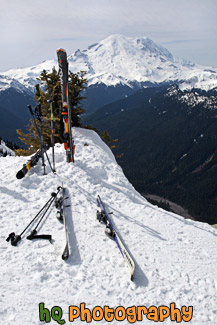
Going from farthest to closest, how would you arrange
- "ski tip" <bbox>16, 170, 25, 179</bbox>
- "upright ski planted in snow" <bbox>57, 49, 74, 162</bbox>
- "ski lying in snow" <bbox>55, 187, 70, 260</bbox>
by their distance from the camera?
"upright ski planted in snow" <bbox>57, 49, 74, 162</bbox> < "ski tip" <bbox>16, 170, 25, 179</bbox> < "ski lying in snow" <bbox>55, 187, 70, 260</bbox>

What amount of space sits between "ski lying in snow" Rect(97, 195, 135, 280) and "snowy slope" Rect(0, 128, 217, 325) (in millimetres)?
200

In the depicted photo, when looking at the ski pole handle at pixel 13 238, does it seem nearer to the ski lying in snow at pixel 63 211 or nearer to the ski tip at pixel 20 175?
the ski lying in snow at pixel 63 211

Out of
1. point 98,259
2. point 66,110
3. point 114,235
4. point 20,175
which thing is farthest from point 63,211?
point 66,110

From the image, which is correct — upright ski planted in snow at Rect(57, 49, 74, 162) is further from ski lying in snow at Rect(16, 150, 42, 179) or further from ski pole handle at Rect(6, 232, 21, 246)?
ski pole handle at Rect(6, 232, 21, 246)

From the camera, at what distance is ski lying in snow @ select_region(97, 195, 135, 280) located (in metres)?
6.94

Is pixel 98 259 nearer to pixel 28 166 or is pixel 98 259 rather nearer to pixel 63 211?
pixel 63 211

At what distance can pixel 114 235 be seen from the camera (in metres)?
8.34

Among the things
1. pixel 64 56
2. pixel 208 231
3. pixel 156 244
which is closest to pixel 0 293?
pixel 156 244

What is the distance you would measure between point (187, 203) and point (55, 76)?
16883 centimetres

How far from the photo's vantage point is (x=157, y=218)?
33.2 ft

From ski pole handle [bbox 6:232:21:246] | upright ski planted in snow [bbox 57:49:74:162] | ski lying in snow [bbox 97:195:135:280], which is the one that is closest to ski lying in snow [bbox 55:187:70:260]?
ski lying in snow [bbox 97:195:135:280]

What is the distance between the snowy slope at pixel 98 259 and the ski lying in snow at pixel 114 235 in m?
0.20

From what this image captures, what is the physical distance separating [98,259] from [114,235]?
1.30m

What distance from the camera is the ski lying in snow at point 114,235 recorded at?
6.94 m
